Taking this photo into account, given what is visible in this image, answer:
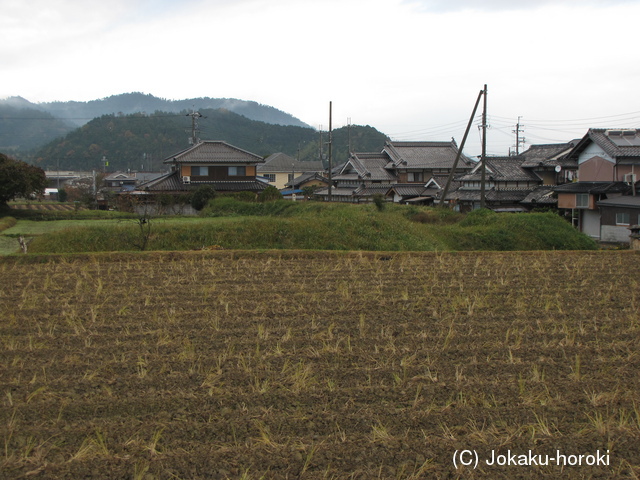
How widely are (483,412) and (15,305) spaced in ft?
24.7

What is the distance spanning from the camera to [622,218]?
2755 cm

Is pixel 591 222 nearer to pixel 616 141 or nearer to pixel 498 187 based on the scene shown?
pixel 616 141

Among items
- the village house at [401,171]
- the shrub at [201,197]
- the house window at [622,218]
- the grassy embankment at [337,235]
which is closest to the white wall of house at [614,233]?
the house window at [622,218]

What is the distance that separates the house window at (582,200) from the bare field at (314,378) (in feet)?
70.7

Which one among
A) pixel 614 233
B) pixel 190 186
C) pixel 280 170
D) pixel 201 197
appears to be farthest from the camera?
pixel 280 170

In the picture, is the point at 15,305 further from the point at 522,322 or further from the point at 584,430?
the point at 584,430

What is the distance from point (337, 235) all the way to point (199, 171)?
21.9 m

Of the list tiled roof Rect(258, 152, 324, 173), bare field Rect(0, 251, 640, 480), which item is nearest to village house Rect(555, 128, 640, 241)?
bare field Rect(0, 251, 640, 480)

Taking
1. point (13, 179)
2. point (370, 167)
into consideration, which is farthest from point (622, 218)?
point (13, 179)

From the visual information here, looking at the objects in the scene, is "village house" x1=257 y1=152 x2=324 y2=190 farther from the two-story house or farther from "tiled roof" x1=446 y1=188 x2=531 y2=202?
"tiled roof" x1=446 y1=188 x2=531 y2=202

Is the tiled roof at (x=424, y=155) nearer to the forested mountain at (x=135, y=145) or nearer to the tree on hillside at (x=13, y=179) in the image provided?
the tree on hillside at (x=13, y=179)

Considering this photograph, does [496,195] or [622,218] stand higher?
[496,195]

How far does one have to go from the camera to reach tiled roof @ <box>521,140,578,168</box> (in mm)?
35031

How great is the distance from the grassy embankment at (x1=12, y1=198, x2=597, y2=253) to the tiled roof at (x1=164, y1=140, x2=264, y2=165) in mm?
16232
